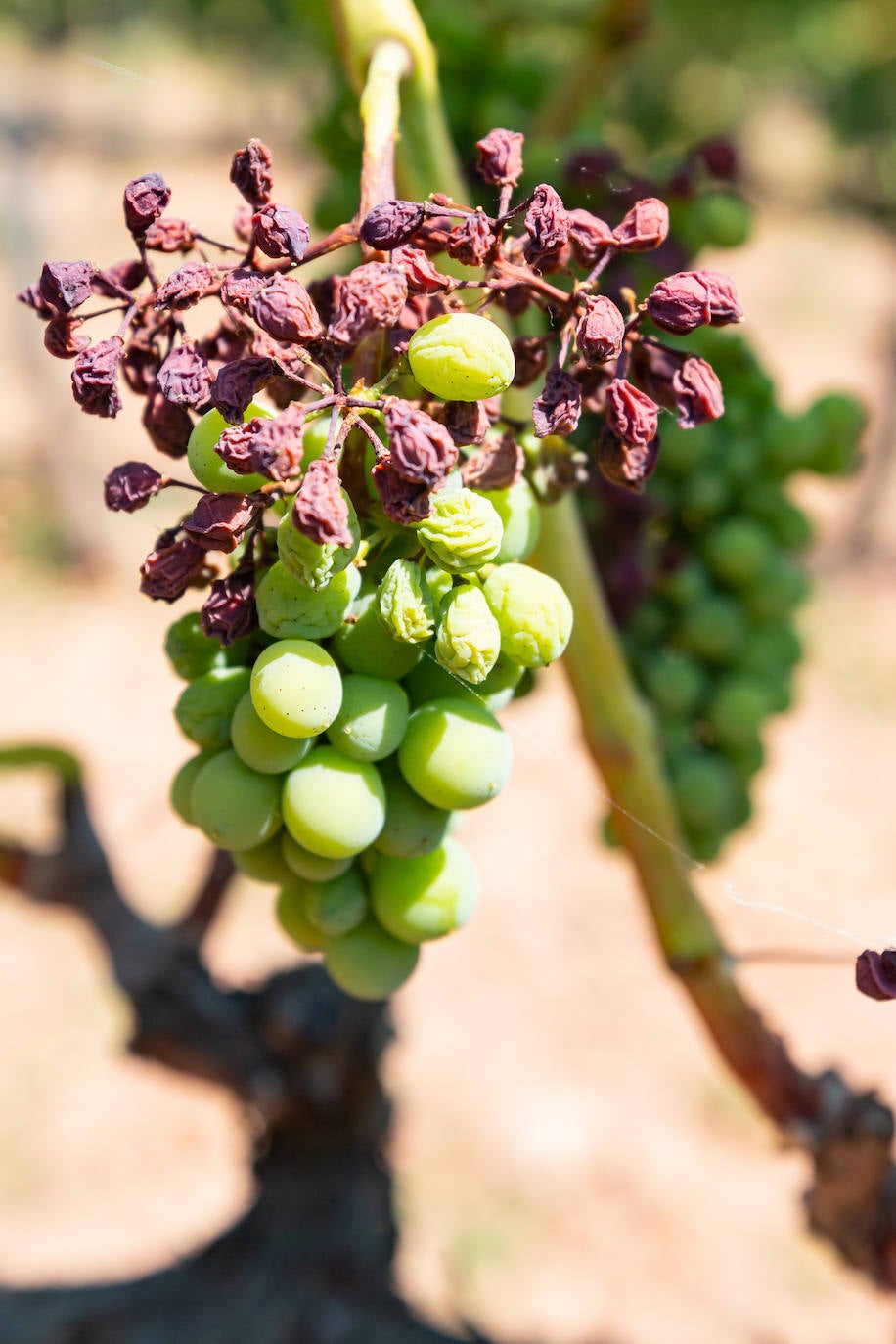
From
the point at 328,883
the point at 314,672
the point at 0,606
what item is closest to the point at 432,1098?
the point at 328,883

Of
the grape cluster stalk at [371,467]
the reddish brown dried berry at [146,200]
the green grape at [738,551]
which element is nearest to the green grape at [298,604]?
the grape cluster stalk at [371,467]

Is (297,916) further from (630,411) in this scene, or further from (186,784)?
(630,411)

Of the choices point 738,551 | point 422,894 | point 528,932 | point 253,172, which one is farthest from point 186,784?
point 528,932

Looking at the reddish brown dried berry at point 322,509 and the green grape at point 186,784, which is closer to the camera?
the reddish brown dried berry at point 322,509

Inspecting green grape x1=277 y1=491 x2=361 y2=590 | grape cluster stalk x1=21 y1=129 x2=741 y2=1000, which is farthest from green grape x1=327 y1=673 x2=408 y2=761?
green grape x1=277 y1=491 x2=361 y2=590

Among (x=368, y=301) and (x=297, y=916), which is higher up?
(x=368, y=301)

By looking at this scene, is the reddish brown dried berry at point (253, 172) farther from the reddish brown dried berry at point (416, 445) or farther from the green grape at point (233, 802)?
the green grape at point (233, 802)
